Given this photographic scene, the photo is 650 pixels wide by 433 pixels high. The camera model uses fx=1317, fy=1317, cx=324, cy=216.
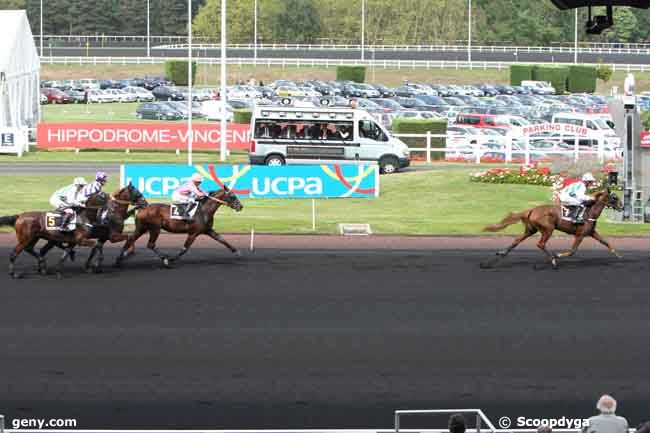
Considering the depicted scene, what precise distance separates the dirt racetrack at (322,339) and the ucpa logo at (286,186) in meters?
5.50

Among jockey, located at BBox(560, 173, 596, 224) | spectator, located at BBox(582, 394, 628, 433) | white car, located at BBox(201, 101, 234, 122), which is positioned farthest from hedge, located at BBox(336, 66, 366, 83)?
spectator, located at BBox(582, 394, 628, 433)

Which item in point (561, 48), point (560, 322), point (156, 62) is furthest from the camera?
point (561, 48)

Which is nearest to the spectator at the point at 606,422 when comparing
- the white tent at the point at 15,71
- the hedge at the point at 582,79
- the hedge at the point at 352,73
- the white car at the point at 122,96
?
the white tent at the point at 15,71

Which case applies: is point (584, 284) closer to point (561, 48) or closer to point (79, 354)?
point (79, 354)

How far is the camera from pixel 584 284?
20875 mm

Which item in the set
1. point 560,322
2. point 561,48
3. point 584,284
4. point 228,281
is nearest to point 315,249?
point 228,281

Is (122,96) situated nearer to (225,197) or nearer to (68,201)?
(225,197)

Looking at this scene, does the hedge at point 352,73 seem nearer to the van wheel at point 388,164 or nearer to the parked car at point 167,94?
the parked car at point 167,94

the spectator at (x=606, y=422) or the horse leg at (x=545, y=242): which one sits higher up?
the spectator at (x=606, y=422)

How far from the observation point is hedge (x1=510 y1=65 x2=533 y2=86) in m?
88.6

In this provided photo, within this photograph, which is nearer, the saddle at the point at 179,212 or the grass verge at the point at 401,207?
the saddle at the point at 179,212

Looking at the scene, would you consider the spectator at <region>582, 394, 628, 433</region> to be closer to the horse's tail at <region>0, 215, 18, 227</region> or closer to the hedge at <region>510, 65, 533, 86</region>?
the horse's tail at <region>0, 215, 18, 227</region>

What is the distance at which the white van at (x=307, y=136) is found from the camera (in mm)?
38656

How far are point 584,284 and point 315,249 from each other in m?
5.76
